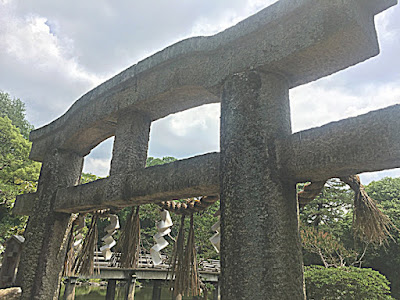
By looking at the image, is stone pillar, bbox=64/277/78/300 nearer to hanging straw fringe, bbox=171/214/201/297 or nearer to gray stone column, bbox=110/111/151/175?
gray stone column, bbox=110/111/151/175

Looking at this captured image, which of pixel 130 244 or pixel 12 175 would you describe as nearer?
pixel 130 244

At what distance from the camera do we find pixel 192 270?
2.63 meters

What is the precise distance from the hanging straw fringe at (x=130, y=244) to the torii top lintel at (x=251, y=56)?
3.81 ft

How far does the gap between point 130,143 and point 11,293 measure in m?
2.06

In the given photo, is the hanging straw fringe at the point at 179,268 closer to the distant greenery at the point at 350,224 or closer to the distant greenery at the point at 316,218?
the distant greenery at the point at 316,218

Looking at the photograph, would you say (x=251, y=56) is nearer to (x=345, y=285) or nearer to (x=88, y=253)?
(x=88, y=253)

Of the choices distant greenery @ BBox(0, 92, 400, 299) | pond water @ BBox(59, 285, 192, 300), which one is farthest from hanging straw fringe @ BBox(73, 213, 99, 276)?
pond water @ BBox(59, 285, 192, 300)

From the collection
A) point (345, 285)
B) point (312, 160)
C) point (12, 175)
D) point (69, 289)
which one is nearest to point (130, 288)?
point (69, 289)

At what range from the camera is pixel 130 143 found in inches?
125

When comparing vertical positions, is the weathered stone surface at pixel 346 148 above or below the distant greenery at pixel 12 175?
below

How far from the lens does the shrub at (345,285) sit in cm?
713

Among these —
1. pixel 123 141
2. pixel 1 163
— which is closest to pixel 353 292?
pixel 123 141

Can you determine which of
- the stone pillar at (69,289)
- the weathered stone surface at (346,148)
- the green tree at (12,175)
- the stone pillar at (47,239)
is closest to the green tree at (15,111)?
the green tree at (12,175)

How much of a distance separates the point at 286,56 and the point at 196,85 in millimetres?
832
